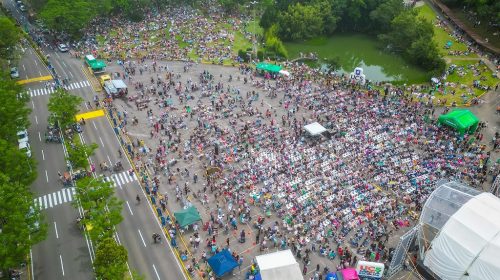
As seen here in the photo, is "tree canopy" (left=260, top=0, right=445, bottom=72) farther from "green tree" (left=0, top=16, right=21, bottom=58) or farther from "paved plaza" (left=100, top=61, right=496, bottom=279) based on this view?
"green tree" (left=0, top=16, right=21, bottom=58)

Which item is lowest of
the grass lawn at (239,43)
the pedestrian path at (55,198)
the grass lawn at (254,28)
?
the pedestrian path at (55,198)

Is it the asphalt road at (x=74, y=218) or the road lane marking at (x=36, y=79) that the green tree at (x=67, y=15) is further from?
the asphalt road at (x=74, y=218)

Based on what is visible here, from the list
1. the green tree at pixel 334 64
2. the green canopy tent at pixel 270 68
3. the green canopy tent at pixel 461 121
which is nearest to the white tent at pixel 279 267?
the green canopy tent at pixel 461 121

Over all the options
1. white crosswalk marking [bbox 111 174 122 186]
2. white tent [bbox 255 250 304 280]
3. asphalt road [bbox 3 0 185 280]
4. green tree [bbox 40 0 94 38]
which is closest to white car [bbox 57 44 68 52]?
green tree [bbox 40 0 94 38]

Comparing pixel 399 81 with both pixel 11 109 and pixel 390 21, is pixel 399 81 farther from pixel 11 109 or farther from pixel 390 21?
pixel 11 109

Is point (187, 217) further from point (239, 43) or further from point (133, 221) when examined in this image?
point (239, 43)

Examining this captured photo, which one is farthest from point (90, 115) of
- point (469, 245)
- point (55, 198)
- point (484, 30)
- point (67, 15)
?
point (484, 30)

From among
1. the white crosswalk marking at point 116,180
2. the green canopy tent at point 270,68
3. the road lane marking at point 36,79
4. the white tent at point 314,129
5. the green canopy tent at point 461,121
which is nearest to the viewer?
the white crosswalk marking at point 116,180
